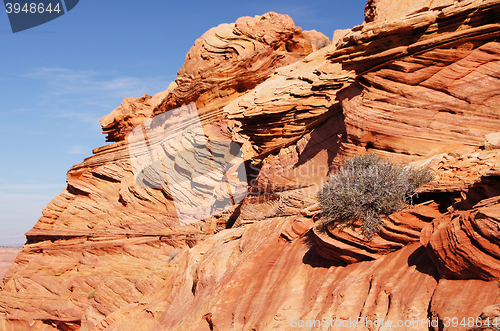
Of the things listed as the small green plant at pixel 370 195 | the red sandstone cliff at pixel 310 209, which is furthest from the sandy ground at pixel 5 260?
the small green plant at pixel 370 195

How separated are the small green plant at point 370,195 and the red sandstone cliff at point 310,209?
22cm

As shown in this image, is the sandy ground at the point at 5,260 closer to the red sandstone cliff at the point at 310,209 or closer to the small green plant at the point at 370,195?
the red sandstone cliff at the point at 310,209

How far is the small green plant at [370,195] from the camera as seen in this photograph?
239 inches

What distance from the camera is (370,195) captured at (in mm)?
6195

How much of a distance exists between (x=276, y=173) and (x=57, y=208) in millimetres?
17516

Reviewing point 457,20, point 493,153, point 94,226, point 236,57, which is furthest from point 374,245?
point 94,226

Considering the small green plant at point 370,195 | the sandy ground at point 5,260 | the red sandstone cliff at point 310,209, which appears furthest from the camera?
A: the sandy ground at point 5,260

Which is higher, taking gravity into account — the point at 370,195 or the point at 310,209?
the point at 370,195

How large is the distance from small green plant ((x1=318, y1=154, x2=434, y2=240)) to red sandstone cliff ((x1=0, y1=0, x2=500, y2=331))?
0.72 feet

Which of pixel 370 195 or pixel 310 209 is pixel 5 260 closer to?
pixel 310 209

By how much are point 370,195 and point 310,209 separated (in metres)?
2.86

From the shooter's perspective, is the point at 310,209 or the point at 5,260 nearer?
the point at 310,209

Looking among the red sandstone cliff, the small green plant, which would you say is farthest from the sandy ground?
the small green plant

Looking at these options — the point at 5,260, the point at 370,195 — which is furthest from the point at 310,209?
the point at 5,260
